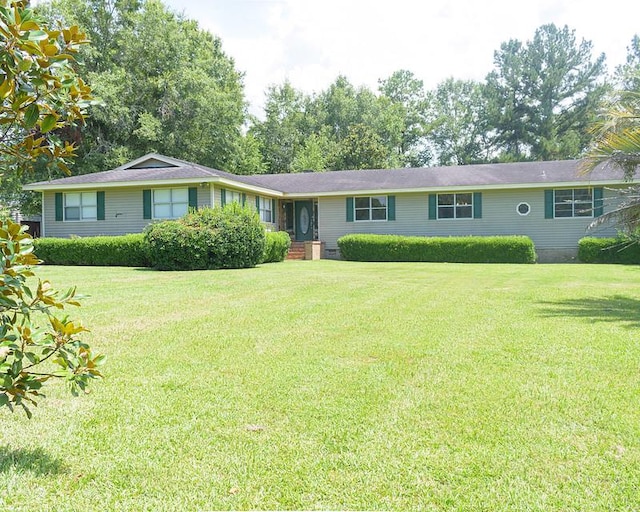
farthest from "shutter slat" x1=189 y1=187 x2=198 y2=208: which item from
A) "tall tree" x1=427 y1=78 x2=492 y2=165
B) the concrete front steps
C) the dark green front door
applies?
"tall tree" x1=427 y1=78 x2=492 y2=165

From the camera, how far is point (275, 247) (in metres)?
18.4

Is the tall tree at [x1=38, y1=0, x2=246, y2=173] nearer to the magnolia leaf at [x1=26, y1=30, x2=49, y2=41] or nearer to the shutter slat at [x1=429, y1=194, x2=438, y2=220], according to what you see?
the shutter slat at [x1=429, y1=194, x2=438, y2=220]

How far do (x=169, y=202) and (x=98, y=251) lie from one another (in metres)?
3.53

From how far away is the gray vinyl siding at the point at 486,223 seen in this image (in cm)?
2022

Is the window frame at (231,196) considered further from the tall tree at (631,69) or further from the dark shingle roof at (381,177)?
the tall tree at (631,69)

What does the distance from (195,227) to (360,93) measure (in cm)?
3172

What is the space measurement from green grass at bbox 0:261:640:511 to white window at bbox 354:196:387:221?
15747 millimetres

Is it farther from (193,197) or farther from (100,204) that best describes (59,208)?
(193,197)

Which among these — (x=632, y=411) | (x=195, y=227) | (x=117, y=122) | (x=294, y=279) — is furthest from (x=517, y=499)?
(x=117, y=122)

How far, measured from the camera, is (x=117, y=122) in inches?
1081

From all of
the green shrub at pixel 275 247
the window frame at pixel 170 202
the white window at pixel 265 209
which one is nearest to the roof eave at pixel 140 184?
the window frame at pixel 170 202

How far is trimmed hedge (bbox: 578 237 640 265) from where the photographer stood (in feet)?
58.7

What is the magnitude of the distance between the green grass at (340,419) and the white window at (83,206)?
49.1ft

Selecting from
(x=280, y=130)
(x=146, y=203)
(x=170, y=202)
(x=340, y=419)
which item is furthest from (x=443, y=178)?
(x=280, y=130)
